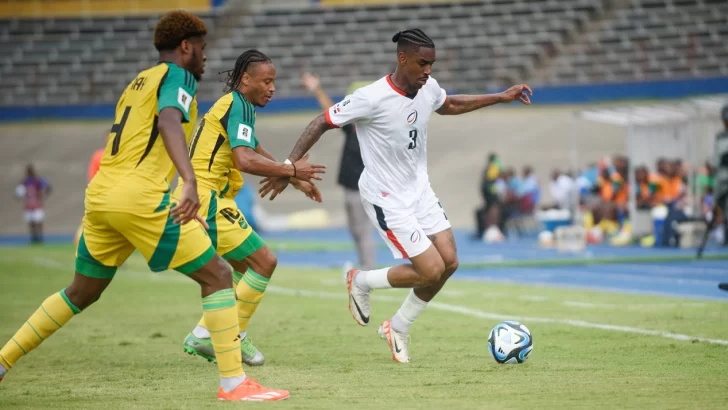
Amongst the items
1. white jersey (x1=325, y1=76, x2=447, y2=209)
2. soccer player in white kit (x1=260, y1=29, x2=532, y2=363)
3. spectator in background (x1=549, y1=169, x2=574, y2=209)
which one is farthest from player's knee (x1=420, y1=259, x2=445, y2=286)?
spectator in background (x1=549, y1=169, x2=574, y2=209)

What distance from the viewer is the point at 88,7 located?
3925 cm

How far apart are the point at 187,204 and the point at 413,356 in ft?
9.29

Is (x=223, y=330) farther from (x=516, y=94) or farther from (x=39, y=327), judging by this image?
(x=516, y=94)

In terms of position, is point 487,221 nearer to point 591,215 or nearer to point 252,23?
point 591,215

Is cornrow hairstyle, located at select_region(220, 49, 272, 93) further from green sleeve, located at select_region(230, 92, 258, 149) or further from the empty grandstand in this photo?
the empty grandstand

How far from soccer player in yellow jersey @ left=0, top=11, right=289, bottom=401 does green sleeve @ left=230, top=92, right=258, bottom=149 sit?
34.3 inches

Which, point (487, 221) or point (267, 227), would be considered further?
point (267, 227)

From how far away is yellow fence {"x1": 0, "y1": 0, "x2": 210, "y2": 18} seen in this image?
3841 cm

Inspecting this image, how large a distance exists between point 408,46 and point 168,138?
8.19 ft

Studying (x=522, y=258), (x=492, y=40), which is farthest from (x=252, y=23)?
(x=522, y=258)

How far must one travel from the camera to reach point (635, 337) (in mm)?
8445

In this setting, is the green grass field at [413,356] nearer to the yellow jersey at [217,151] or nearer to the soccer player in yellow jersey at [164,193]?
the soccer player in yellow jersey at [164,193]

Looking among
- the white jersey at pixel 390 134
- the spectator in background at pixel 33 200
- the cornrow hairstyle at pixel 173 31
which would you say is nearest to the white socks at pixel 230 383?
the cornrow hairstyle at pixel 173 31

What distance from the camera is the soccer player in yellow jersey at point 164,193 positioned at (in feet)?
19.2
